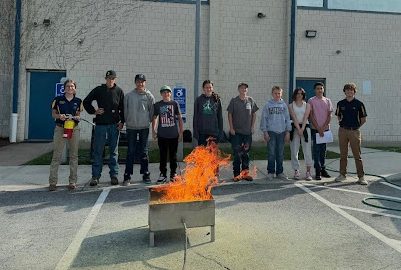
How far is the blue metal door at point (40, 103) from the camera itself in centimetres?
1402

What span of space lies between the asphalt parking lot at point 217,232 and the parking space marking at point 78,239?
0.01 meters

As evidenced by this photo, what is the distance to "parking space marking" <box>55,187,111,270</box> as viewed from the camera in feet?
13.3

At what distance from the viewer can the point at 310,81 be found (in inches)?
610

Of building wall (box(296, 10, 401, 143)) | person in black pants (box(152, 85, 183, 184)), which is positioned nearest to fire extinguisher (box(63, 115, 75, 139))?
person in black pants (box(152, 85, 183, 184))

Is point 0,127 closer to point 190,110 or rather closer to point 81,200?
point 190,110

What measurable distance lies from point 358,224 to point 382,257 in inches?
46.1

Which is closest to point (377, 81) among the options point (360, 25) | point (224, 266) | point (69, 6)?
point (360, 25)

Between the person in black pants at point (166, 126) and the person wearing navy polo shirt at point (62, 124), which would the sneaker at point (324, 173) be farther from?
the person wearing navy polo shirt at point (62, 124)

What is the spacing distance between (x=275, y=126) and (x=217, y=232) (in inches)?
142

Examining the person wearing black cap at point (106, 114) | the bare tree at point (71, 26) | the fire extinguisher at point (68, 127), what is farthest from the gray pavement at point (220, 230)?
the bare tree at point (71, 26)

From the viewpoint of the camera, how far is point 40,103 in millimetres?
14078

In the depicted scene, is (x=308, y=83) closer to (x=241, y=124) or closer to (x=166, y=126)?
(x=241, y=124)

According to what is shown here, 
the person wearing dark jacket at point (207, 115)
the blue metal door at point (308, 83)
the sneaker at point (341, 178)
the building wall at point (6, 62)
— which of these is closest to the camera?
the person wearing dark jacket at point (207, 115)

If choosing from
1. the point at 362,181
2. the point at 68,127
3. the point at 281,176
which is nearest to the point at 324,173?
the point at 362,181
